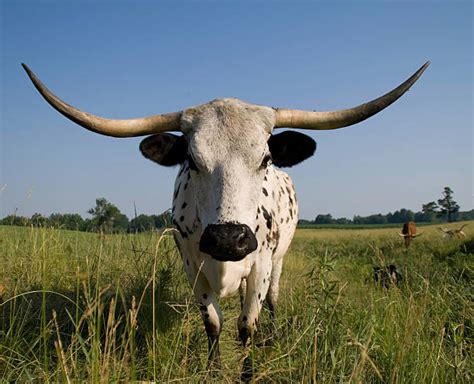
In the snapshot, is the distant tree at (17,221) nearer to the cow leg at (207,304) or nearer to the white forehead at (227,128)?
the cow leg at (207,304)

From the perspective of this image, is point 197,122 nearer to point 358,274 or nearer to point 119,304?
point 119,304

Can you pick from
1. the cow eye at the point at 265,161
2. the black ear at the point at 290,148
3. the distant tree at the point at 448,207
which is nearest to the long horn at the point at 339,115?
the black ear at the point at 290,148

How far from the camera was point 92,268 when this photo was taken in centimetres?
582

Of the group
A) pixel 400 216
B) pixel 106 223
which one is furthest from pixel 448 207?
pixel 106 223

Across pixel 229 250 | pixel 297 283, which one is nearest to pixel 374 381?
pixel 229 250

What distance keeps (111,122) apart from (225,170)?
1.15 meters

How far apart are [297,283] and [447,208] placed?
8699 centimetres

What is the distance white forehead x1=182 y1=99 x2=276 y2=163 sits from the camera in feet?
10.9

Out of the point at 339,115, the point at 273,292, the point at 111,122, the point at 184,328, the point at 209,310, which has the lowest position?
the point at 184,328

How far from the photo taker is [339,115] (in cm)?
388

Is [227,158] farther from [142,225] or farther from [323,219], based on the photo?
[323,219]

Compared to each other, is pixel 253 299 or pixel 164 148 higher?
pixel 164 148

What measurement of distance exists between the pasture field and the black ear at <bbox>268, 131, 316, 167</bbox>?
954mm

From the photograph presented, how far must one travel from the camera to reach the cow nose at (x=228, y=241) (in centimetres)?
286
